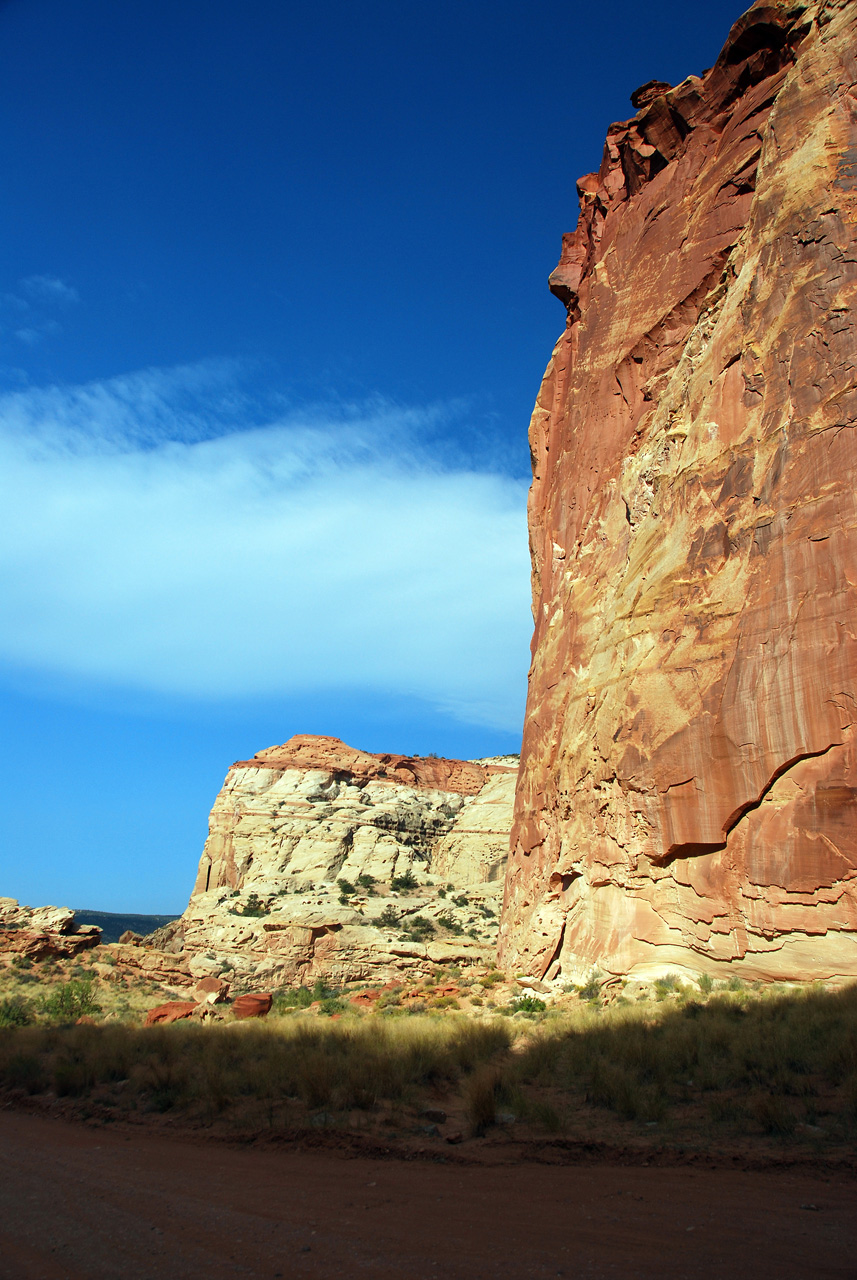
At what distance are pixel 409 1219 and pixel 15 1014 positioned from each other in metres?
15.1

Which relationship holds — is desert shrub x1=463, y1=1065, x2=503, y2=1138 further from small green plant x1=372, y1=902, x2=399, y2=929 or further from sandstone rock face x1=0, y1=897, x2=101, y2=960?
small green plant x1=372, y1=902, x2=399, y2=929

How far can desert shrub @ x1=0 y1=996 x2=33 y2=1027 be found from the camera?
1580 cm

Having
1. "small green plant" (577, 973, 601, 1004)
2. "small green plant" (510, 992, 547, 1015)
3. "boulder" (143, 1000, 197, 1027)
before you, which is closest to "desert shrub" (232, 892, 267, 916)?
"boulder" (143, 1000, 197, 1027)

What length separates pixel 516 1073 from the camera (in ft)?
28.3

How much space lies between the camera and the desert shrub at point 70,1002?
17.3 m

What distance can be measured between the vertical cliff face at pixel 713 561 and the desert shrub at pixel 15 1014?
37.2 ft

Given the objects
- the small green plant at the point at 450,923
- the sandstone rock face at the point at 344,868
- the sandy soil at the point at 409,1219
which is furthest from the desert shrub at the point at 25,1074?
the small green plant at the point at 450,923

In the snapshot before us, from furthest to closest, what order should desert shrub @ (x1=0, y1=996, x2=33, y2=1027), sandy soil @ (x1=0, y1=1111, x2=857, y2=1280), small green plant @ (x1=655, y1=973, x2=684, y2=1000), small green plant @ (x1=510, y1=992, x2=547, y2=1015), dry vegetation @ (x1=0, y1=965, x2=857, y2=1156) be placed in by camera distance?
desert shrub @ (x1=0, y1=996, x2=33, y2=1027) → small green plant @ (x1=510, y1=992, x2=547, y2=1015) → small green plant @ (x1=655, y1=973, x2=684, y2=1000) → dry vegetation @ (x1=0, y1=965, x2=857, y2=1156) → sandy soil @ (x1=0, y1=1111, x2=857, y2=1280)

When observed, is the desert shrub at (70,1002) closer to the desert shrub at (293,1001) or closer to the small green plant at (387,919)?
the desert shrub at (293,1001)

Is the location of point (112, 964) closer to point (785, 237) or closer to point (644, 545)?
point (644, 545)

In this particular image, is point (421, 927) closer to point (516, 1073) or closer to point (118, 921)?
point (516, 1073)

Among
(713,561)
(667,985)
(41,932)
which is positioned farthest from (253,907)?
(713,561)

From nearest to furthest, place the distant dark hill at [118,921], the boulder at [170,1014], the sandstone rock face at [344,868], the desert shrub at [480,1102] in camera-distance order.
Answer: the desert shrub at [480,1102] → the boulder at [170,1014] → the sandstone rock face at [344,868] → the distant dark hill at [118,921]

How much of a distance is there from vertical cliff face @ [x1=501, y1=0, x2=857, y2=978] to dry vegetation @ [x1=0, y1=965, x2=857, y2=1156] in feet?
6.83
